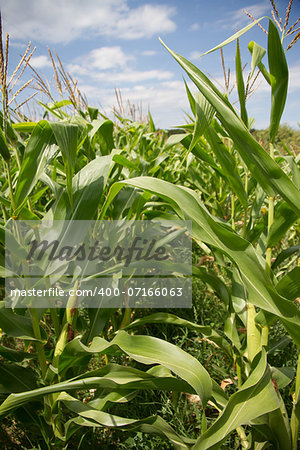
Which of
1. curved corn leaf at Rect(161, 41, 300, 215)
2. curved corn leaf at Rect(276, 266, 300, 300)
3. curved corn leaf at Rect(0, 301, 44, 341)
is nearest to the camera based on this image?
curved corn leaf at Rect(161, 41, 300, 215)

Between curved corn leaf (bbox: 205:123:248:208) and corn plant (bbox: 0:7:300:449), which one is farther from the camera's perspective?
curved corn leaf (bbox: 205:123:248:208)

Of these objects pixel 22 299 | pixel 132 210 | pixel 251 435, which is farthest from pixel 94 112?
pixel 251 435

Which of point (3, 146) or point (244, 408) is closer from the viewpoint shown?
point (244, 408)

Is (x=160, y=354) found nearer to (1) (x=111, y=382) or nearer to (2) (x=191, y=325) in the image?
(1) (x=111, y=382)

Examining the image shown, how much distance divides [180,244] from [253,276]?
1581 millimetres

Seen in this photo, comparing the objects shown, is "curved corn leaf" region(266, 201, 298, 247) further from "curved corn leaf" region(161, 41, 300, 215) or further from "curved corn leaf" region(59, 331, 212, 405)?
"curved corn leaf" region(59, 331, 212, 405)

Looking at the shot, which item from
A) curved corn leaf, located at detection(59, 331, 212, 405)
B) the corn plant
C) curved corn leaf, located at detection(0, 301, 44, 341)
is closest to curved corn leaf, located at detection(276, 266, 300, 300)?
the corn plant

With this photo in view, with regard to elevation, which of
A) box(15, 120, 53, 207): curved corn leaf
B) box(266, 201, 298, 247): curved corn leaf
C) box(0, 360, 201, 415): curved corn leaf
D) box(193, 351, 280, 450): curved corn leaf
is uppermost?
→ box(15, 120, 53, 207): curved corn leaf

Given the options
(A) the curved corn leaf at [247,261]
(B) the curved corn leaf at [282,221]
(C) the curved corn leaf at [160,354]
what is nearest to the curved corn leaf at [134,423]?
(C) the curved corn leaf at [160,354]

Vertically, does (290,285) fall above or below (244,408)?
above

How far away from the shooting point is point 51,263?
0.80m

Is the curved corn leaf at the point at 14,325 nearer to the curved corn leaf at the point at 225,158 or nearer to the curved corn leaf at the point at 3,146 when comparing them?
the curved corn leaf at the point at 3,146

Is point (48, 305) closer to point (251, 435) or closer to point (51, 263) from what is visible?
point (51, 263)

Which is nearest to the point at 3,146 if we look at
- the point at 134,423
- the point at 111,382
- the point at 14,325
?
the point at 14,325
